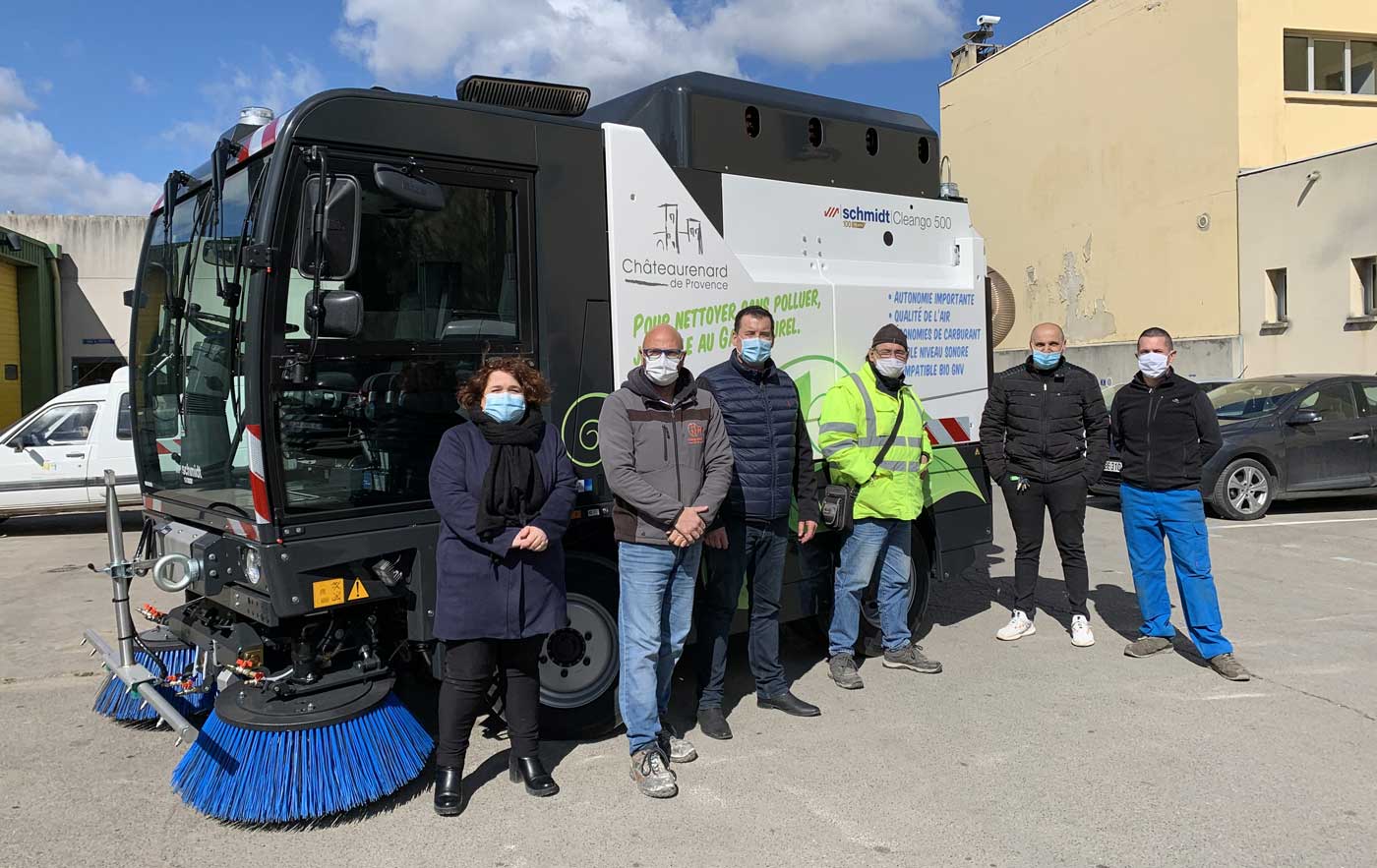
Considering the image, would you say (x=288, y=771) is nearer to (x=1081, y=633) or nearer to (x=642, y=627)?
(x=642, y=627)

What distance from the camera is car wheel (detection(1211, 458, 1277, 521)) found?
36.0ft

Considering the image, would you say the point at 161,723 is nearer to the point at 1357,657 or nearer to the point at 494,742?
the point at 494,742

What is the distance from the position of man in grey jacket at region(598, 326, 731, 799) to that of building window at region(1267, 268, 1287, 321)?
17.5 meters

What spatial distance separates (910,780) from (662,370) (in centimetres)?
202

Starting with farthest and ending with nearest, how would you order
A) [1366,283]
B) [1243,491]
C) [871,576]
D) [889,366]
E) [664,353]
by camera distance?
1. [1366,283]
2. [1243,491]
3. [871,576]
4. [889,366]
5. [664,353]

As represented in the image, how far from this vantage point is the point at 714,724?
4.77 meters

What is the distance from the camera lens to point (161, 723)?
4.94m

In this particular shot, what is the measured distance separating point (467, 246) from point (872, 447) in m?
2.38

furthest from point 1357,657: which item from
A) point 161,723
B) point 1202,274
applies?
point 1202,274

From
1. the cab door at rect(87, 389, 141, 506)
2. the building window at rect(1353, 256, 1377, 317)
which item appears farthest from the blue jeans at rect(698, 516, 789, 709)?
the building window at rect(1353, 256, 1377, 317)

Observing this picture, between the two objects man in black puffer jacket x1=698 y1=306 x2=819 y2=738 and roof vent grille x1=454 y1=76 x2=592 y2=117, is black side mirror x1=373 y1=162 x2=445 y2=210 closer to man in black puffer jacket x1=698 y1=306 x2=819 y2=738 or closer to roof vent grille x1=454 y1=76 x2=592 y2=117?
roof vent grille x1=454 y1=76 x2=592 y2=117

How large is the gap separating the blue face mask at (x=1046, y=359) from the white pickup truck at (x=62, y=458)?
9.81m

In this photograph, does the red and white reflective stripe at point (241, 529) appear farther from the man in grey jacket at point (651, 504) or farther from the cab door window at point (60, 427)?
the cab door window at point (60, 427)

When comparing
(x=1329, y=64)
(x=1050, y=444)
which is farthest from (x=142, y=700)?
(x=1329, y=64)
